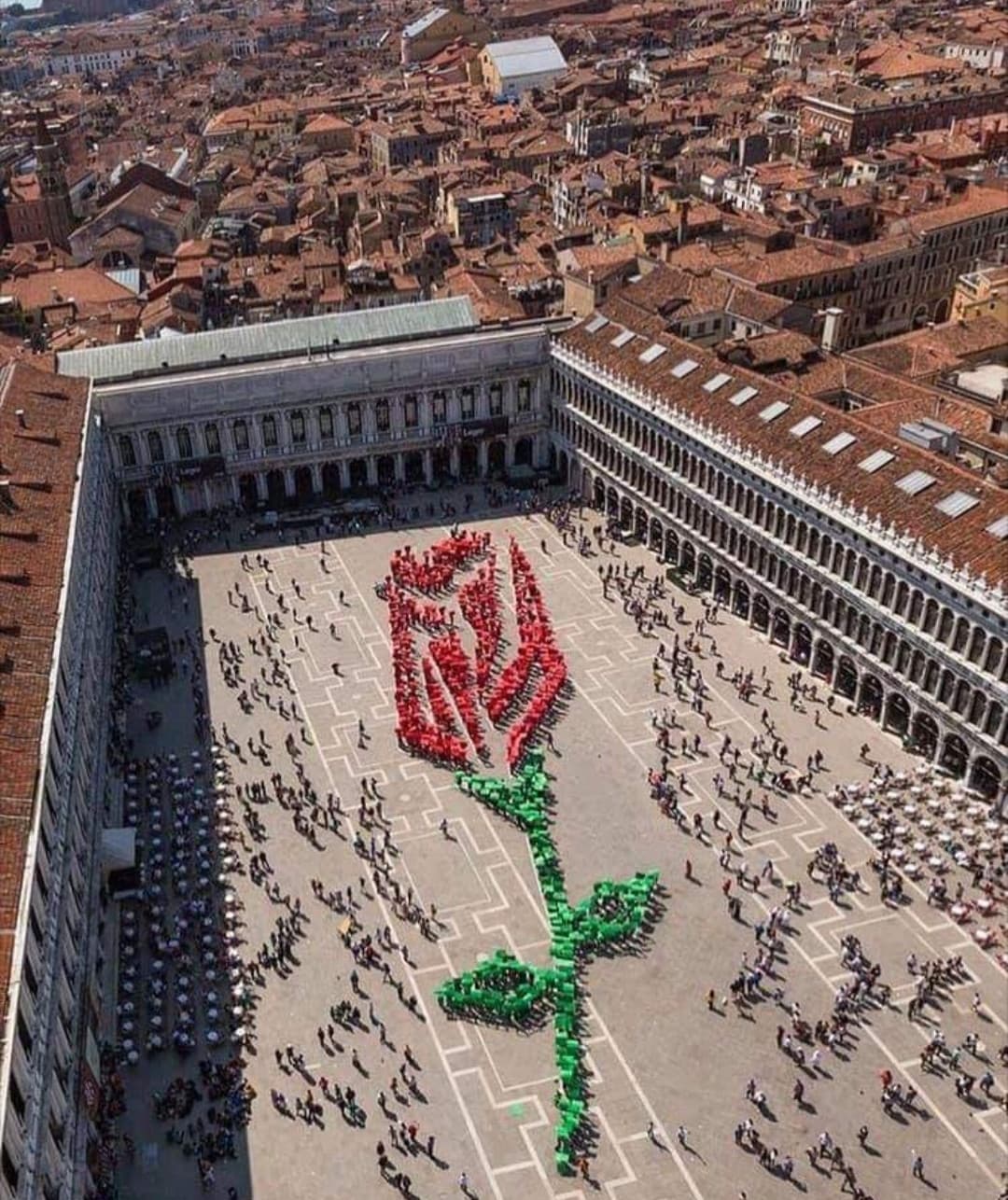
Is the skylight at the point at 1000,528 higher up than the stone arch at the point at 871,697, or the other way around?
the skylight at the point at 1000,528

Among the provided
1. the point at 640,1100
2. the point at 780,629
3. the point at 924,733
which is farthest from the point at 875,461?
the point at 640,1100

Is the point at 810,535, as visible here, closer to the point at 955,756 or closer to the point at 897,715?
the point at 897,715

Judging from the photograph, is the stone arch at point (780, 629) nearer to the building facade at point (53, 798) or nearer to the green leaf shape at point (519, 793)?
the green leaf shape at point (519, 793)

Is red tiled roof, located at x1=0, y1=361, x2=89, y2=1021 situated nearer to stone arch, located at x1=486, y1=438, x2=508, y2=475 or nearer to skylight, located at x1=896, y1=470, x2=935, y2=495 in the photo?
stone arch, located at x1=486, y1=438, x2=508, y2=475

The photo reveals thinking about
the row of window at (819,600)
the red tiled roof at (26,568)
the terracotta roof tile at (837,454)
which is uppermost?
the red tiled roof at (26,568)

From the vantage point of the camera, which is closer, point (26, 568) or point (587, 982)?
point (587, 982)

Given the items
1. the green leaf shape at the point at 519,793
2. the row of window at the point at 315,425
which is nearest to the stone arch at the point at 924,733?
the green leaf shape at the point at 519,793

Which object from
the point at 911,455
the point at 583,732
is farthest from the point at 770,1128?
the point at 911,455
